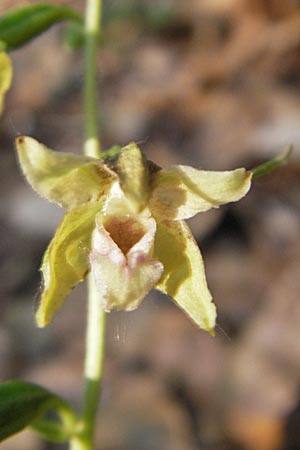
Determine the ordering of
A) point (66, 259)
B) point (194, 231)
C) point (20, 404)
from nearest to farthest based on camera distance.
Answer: point (66, 259) < point (20, 404) < point (194, 231)

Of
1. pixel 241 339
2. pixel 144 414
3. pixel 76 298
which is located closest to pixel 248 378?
pixel 241 339

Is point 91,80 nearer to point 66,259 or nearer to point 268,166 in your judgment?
point 268,166

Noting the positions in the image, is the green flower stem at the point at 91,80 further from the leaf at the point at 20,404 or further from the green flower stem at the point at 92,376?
the leaf at the point at 20,404

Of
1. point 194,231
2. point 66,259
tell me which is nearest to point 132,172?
point 66,259

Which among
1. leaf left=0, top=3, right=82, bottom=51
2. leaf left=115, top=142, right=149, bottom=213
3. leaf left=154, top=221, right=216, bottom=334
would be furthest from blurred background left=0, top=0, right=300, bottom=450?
leaf left=115, top=142, right=149, bottom=213

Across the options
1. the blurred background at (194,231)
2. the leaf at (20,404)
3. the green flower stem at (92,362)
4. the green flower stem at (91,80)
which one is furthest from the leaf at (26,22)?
the leaf at (20,404)
